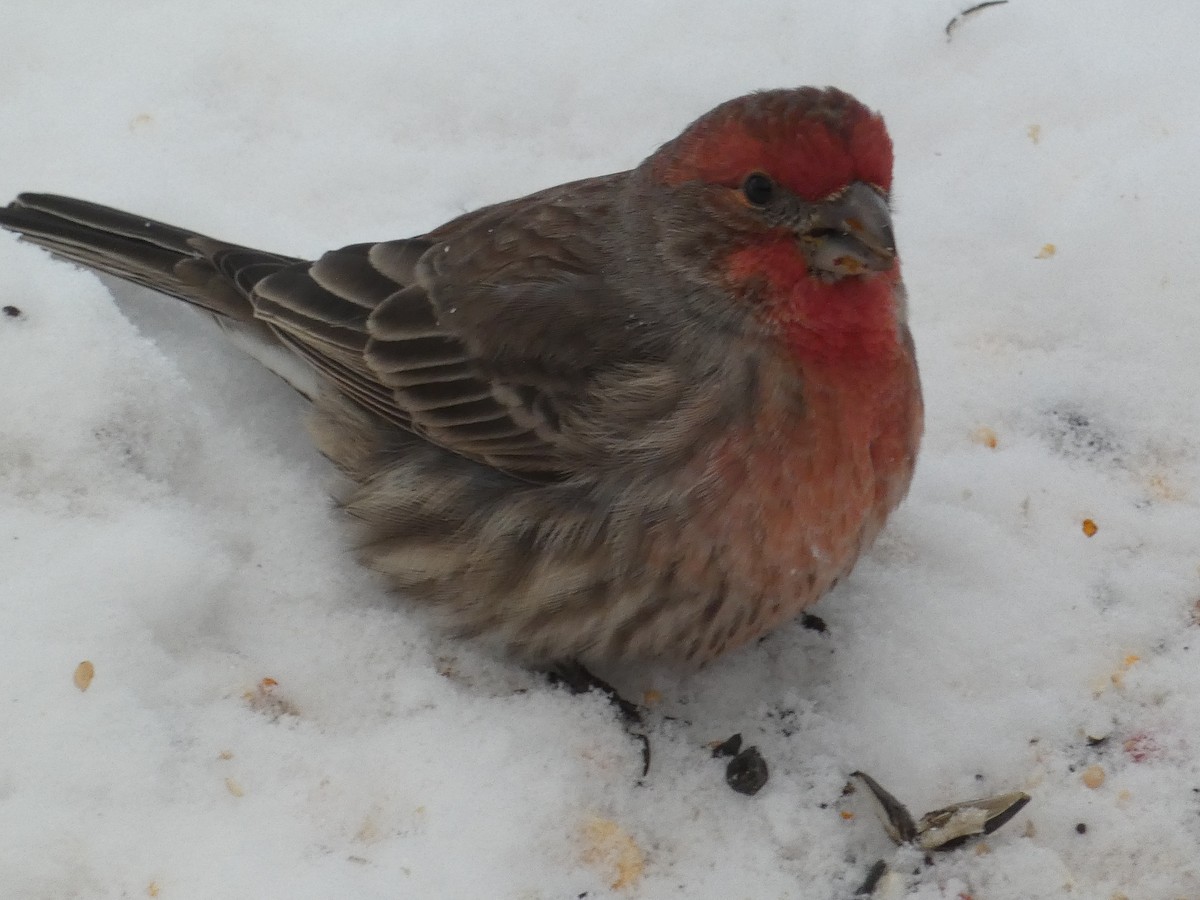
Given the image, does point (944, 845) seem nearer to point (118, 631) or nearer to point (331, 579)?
point (331, 579)

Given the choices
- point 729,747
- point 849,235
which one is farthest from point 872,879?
point 849,235

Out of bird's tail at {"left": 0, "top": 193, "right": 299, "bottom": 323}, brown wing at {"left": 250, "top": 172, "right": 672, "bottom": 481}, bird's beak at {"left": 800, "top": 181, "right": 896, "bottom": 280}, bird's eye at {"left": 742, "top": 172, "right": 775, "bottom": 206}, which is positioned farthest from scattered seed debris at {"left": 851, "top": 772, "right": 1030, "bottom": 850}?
bird's tail at {"left": 0, "top": 193, "right": 299, "bottom": 323}

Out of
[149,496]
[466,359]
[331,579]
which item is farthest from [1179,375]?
[149,496]

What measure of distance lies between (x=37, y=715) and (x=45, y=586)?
1.27ft

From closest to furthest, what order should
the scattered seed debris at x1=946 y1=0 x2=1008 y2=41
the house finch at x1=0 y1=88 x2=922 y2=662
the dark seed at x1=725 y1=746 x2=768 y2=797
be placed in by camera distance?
the house finch at x1=0 y1=88 x2=922 y2=662 < the dark seed at x1=725 y1=746 x2=768 y2=797 < the scattered seed debris at x1=946 y1=0 x2=1008 y2=41

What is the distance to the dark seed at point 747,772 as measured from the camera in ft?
11.5

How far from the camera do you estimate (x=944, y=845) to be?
331cm

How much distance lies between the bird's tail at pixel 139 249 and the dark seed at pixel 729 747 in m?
2.02

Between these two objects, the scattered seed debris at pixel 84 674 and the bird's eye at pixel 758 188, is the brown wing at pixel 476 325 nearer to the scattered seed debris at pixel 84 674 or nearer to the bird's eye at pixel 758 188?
the bird's eye at pixel 758 188

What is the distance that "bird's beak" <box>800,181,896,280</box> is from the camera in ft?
11.0

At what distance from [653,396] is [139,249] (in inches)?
76.9

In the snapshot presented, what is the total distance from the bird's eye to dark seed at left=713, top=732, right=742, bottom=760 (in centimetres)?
141

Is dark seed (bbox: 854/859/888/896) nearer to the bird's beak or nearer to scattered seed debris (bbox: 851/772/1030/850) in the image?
scattered seed debris (bbox: 851/772/1030/850)

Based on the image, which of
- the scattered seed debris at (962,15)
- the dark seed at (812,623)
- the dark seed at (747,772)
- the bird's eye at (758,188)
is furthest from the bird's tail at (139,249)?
the scattered seed debris at (962,15)
